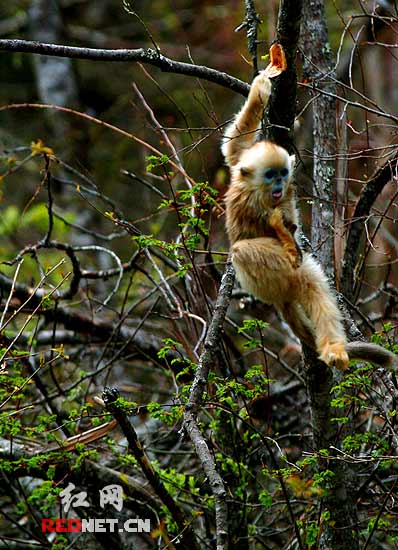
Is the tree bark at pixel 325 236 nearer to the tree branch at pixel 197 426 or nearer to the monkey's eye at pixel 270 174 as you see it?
the monkey's eye at pixel 270 174

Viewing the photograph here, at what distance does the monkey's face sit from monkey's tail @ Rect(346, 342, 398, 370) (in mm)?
1003

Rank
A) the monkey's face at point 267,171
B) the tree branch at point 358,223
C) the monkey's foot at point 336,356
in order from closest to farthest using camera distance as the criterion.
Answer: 1. the monkey's foot at point 336,356
2. the monkey's face at point 267,171
3. the tree branch at point 358,223

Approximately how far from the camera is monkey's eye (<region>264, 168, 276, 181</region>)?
466cm

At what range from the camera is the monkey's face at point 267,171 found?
4.65m

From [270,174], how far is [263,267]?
1.89 feet

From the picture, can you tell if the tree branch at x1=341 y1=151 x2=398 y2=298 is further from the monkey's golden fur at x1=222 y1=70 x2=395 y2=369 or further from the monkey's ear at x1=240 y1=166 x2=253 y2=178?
the monkey's ear at x1=240 y1=166 x2=253 y2=178

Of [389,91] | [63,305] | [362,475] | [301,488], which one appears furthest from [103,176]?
[301,488]

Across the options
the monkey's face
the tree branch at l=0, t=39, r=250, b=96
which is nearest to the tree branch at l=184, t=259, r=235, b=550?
the monkey's face

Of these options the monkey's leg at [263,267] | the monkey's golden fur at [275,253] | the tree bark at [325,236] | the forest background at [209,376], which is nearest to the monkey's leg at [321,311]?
the monkey's golden fur at [275,253]

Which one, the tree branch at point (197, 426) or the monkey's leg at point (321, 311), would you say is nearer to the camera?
the tree branch at point (197, 426)

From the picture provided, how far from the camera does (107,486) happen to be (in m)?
5.95

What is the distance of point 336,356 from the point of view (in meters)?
4.29

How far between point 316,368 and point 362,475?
47.7 inches

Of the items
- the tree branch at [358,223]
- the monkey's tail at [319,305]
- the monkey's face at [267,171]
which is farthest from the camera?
the tree branch at [358,223]
